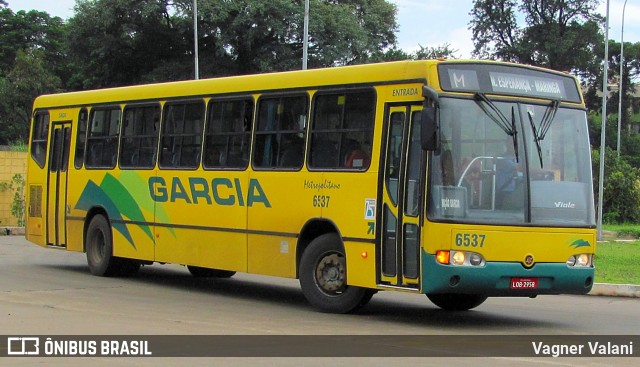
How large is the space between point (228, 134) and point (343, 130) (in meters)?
2.55

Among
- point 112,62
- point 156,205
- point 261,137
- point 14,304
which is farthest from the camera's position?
point 112,62

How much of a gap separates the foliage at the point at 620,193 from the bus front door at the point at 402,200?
1515 inches

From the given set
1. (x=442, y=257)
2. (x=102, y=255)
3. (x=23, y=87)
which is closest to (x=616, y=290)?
(x=442, y=257)

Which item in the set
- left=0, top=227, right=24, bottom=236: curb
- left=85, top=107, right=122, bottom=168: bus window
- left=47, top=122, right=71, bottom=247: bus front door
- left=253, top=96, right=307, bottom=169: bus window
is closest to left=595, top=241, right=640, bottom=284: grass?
left=253, top=96, right=307, bottom=169: bus window

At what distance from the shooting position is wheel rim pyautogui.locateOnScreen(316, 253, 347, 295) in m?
13.4

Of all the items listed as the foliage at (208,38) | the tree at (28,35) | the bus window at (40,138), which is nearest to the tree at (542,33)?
the foliage at (208,38)

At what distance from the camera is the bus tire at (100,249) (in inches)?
712

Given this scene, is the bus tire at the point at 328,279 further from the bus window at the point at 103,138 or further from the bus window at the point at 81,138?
the bus window at the point at 81,138

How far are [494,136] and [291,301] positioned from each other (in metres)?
4.49

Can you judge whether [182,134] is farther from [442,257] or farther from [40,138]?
[442,257]

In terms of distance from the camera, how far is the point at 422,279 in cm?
1205

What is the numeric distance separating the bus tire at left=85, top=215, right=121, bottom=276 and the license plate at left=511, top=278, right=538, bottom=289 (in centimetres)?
823
